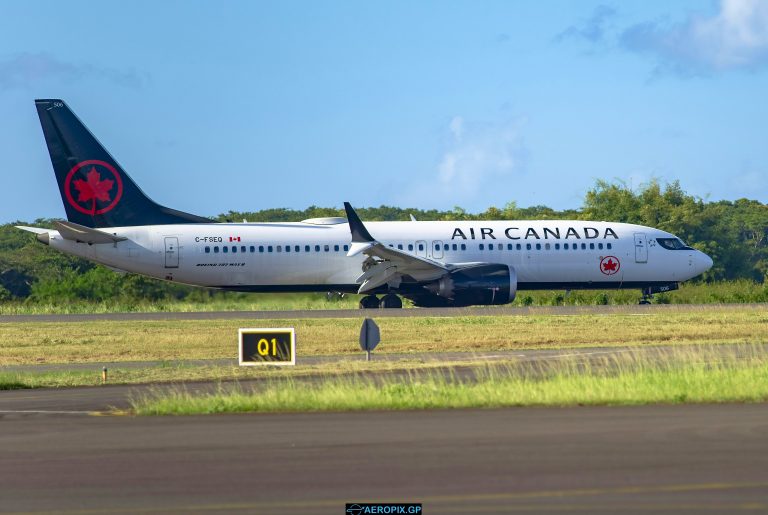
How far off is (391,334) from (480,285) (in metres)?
12.1

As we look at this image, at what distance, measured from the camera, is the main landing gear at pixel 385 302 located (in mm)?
51750

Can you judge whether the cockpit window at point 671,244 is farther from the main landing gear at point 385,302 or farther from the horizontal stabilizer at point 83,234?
the horizontal stabilizer at point 83,234

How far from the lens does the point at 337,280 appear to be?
5194 centimetres

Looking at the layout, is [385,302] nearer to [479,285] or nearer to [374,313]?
[374,313]

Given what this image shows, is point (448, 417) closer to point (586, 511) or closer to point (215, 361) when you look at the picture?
point (586, 511)

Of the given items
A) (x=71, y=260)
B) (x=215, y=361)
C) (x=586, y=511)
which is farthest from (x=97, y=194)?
(x=586, y=511)

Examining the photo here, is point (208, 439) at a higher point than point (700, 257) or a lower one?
lower

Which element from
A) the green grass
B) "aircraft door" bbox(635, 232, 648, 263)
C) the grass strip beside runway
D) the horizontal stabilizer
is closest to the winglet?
the grass strip beside runway

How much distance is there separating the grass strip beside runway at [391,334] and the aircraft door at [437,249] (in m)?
7.59

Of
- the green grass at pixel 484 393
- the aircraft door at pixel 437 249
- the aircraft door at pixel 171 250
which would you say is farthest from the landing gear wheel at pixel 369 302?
the green grass at pixel 484 393

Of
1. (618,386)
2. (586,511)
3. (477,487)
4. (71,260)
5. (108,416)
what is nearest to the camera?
(586,511)

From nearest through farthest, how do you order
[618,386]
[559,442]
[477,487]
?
[477,487] → [559,442] → [618,386]

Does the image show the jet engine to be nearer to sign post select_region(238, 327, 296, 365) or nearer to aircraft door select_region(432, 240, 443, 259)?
aircraft door select_region(432, 240, 443, 259)

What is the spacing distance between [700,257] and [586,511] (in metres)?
45.3
